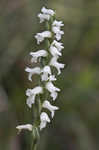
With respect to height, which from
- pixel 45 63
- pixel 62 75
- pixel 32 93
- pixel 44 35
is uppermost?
pixel 62 75

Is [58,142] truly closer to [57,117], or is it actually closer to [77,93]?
[57,117]

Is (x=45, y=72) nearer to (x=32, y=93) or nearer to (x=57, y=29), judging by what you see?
(x=32, y=93)

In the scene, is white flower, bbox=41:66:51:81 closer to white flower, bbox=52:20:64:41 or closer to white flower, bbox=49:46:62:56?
white flower, bbox=49:46:62:56

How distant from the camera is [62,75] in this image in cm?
482

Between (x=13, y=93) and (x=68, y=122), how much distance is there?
72 cm

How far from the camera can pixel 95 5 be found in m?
5.44

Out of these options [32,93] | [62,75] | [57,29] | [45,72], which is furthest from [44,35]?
[62,75]

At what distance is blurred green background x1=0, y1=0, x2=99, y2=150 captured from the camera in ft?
14.9

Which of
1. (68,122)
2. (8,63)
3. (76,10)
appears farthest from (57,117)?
(76,10)

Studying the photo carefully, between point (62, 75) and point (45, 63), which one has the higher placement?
point (62, 75)

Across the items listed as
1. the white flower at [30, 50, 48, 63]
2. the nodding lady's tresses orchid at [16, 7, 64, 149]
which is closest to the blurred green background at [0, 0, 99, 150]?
the nodding lady's tresses orchid at [16, 7, 64, 149]

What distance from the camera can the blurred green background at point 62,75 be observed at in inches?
179

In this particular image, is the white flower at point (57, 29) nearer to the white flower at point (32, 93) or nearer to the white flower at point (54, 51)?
the white flower at point (54, 51)

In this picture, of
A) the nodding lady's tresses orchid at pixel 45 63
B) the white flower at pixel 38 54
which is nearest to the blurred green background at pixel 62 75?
the nodding lady's tresses orchid at pixel 45 63
